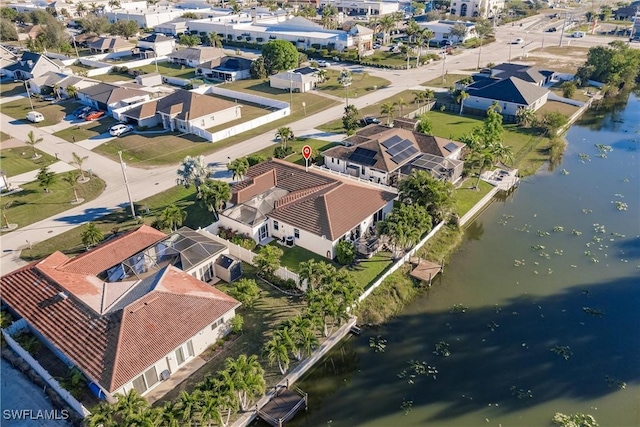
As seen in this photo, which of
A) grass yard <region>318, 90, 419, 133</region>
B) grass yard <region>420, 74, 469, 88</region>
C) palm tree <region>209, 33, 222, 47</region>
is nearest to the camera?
grass yard <region>318, 90, 419, 133</region>

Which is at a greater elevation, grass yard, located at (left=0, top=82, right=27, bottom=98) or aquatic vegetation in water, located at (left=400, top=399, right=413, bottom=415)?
grass yard, located at (left=0, top=82, right=27, bottom=98)

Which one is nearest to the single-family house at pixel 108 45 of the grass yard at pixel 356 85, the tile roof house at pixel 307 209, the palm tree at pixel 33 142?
the grass yard at pixel 356 85

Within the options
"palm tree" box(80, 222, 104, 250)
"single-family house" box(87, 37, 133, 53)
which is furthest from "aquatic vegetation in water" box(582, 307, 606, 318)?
"single-family house" box(87, 37, 133, 53)

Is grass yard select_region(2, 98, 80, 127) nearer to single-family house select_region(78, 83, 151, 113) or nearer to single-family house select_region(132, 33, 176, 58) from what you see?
single-family house select_region(78, 83, 151, 113)

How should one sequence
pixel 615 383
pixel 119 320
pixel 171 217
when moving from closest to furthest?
1. pixel 119 320
2. pixel 615 383
3. pixel 171 217

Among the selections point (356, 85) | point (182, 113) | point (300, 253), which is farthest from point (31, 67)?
point (300, 253)

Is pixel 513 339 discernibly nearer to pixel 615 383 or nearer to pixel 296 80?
pixel 615 383

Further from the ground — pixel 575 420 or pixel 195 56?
pixel 195 56

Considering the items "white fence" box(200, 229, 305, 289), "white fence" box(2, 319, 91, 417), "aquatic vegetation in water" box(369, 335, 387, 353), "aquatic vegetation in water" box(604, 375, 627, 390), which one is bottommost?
"aquatic vegetation in water" box(604, 375, 627, 390)
